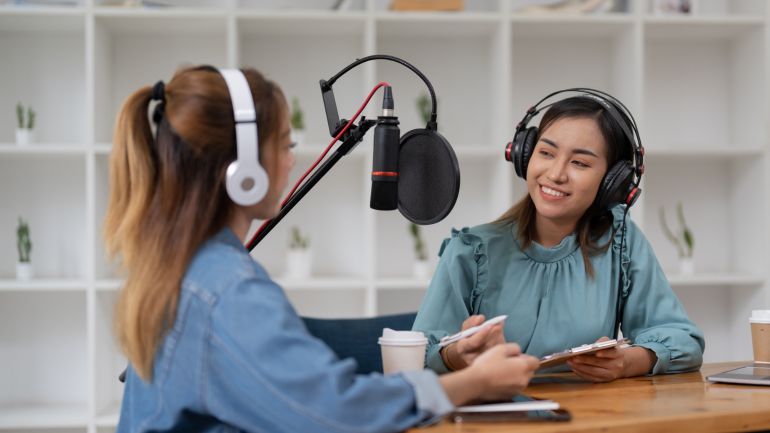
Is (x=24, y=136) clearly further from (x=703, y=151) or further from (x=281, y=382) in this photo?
(x=703, y=151)

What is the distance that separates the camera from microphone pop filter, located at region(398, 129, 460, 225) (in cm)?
147

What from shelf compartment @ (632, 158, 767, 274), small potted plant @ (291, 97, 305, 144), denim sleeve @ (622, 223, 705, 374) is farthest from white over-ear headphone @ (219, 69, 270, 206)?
shelf compartment @ (632, 158, 767, 274)

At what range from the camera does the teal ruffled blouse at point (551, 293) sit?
1.81m

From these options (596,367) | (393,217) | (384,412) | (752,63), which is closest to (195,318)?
(384,412)

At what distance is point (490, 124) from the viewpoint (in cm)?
333

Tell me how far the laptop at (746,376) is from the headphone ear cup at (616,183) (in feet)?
1.39

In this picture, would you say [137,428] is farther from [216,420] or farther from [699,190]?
[699,190]

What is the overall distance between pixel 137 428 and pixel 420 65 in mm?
2313

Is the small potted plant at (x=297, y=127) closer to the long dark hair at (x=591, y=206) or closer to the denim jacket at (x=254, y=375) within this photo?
the long dark hair at (x=591, y=206)

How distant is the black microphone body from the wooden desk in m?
0.40

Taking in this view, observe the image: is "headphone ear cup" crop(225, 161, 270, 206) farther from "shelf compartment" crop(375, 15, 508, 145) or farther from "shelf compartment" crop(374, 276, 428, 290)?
"shelf compartment" crop(375, 15, 508, 145)

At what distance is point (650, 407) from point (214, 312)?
71 cm

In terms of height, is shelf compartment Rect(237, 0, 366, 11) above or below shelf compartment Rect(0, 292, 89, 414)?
above

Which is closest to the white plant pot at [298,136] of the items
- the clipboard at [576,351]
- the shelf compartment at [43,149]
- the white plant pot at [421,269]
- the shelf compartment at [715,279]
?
the white plant pot at [421,269]
